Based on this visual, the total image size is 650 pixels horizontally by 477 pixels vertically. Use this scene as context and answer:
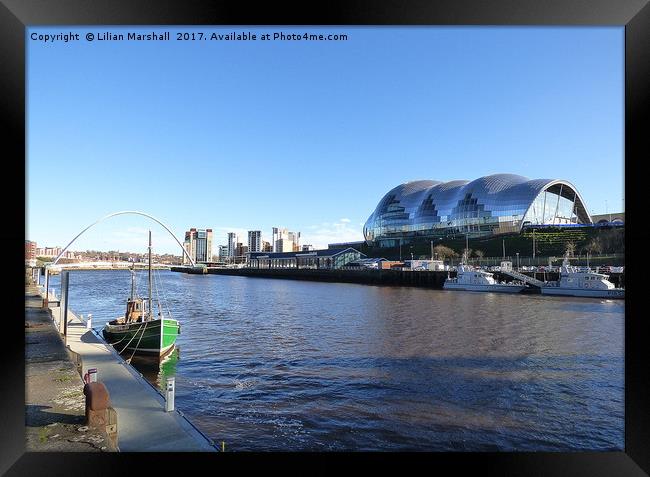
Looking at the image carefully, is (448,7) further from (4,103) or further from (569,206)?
(569,206)

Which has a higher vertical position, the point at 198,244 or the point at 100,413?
the point at 198,244

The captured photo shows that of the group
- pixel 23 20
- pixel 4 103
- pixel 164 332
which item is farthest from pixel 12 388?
pixel 164 332

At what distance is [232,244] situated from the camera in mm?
44375

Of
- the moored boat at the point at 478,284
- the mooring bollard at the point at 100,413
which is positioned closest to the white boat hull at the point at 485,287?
the moored boat at the point at 478,284

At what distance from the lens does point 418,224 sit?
6366 centimetres

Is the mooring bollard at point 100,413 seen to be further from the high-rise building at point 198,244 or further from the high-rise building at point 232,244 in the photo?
the high-rise building at point 232,244

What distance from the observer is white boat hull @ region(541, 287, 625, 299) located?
24.1 meters

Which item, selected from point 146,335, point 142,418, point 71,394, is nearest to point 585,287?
point 146,335

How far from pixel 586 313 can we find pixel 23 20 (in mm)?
21033

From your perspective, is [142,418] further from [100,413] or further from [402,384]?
[402,384]

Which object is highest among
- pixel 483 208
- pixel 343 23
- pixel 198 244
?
pixel 483 208

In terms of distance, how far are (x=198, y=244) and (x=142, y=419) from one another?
799 inches

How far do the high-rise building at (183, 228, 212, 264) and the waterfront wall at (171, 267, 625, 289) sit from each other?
543 centimetres

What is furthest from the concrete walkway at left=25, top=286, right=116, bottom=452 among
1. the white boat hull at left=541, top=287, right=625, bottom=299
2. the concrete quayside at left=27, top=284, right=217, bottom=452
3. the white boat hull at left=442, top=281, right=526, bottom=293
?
the white boat hull at left=442, top=281, right=526, bottom=293
